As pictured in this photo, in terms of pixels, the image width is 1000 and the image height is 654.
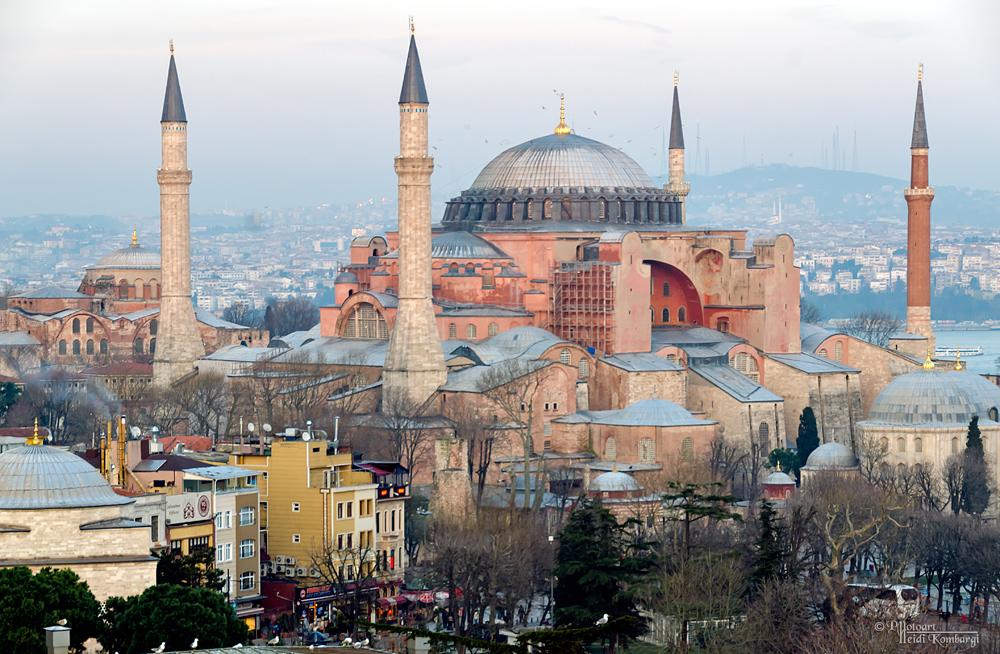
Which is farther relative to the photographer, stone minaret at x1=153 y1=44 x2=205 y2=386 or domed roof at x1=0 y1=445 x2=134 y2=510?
stone minaret at x1=153 y1=44 x2=205 y2=386

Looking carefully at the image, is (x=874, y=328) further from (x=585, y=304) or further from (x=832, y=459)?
(x=832, y=459)

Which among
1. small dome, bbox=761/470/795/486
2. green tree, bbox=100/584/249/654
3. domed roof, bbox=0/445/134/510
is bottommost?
green tree, bbox=100/584/249/654

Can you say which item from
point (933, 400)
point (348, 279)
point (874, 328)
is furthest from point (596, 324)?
point (874, 328)

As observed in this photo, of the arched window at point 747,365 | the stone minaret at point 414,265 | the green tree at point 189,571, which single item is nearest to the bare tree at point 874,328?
the arched window at point 747,365

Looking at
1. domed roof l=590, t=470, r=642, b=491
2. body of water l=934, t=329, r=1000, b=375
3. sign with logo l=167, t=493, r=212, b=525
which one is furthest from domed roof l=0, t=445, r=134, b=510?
body of water l=934, t=329, r=1000, b=375

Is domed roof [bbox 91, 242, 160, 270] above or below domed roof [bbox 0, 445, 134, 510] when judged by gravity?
above

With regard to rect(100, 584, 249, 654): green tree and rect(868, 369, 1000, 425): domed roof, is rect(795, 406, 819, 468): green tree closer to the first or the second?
rect(868, 369, 1000, 425): domed roof

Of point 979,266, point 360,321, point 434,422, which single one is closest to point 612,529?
point 434,422
